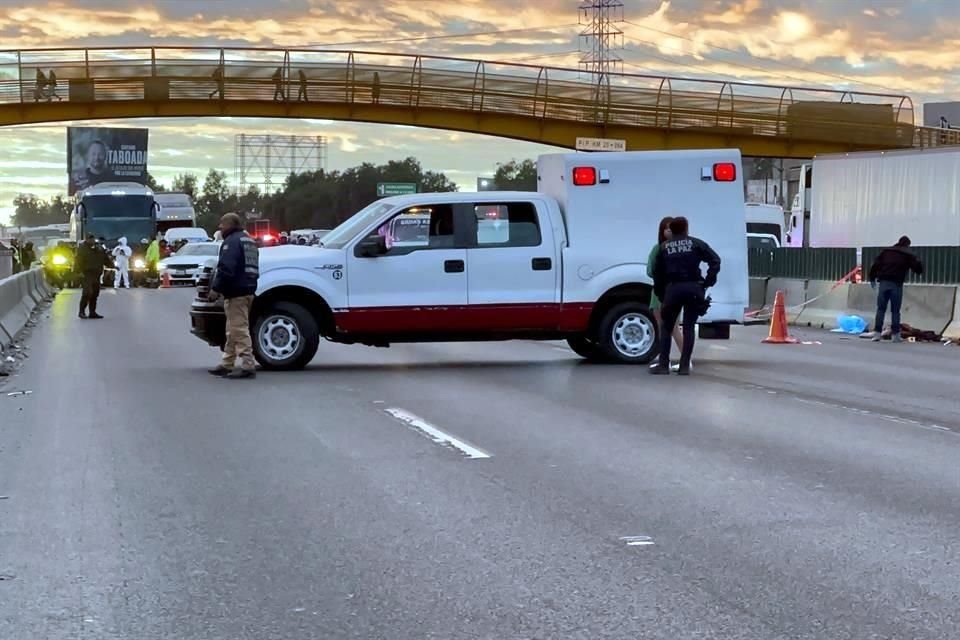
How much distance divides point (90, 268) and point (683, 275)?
15713 mm

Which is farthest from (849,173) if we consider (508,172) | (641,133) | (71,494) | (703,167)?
(508,172)

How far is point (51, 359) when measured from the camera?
59.7 feet

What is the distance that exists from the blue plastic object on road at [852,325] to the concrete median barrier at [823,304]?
59cm

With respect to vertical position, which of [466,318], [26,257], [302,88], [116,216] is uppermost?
[302,88]

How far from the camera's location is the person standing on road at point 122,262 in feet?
150

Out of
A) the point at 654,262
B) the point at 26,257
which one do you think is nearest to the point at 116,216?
the point at 26,257

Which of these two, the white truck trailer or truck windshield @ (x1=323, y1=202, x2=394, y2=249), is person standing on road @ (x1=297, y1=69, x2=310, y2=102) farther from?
truck windshield @ (x1=323, y1=202, x2=394, y2=249)

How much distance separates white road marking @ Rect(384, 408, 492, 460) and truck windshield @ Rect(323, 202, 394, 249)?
4.24 meters

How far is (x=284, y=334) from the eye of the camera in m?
15.8

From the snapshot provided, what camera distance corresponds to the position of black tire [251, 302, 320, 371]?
51.7 ft

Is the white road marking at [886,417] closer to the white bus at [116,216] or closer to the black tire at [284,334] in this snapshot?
the black tire at [284,334]

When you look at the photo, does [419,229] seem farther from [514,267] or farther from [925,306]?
[925,306]

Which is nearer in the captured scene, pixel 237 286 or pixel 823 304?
pixel 237 286

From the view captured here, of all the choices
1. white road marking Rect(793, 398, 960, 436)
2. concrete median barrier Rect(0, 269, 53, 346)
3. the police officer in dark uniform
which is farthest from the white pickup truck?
concrete median barrier Rect(0, 269, 53, 346)
